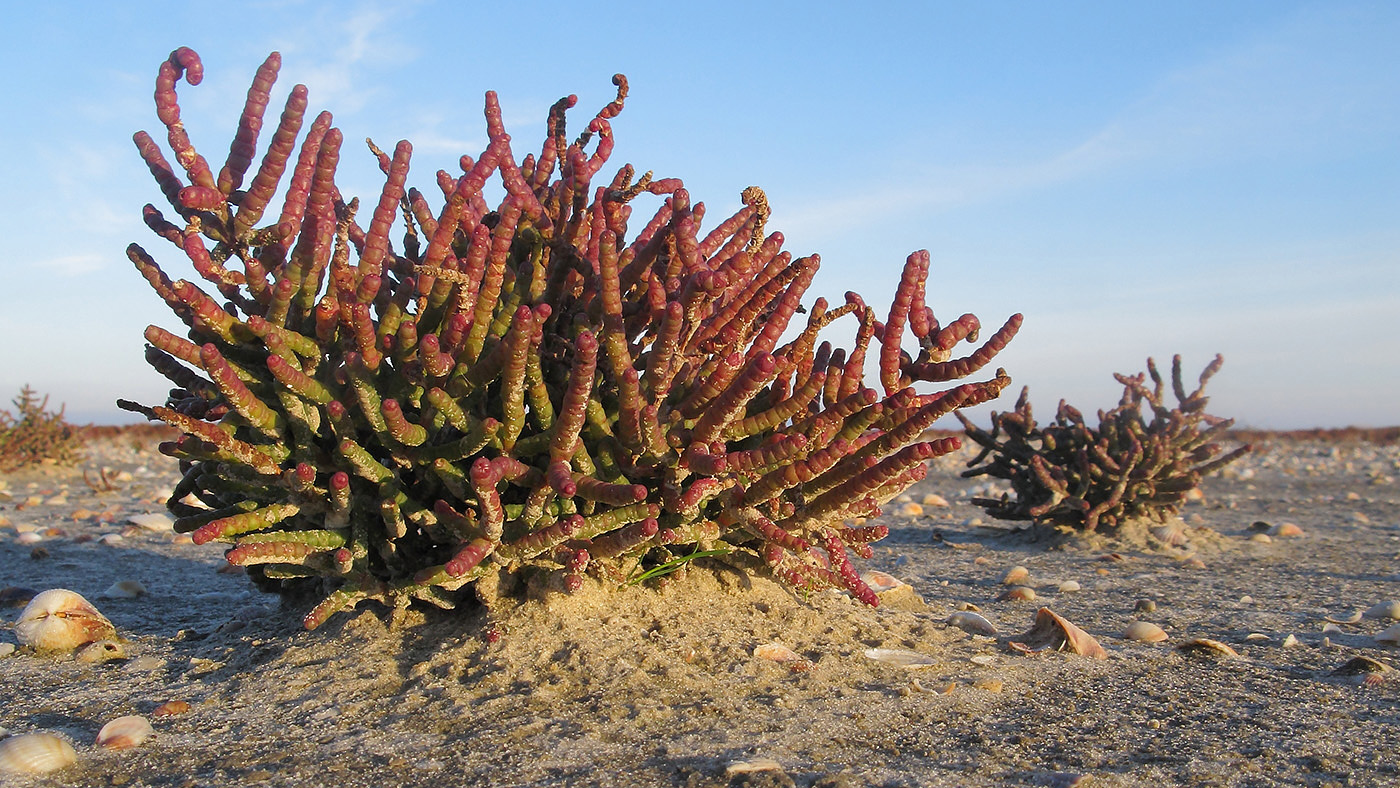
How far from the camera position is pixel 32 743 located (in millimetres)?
2156

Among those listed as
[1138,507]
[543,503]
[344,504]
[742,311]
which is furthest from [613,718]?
[1138,507]

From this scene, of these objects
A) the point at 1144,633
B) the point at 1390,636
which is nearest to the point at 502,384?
the point at 1144,633

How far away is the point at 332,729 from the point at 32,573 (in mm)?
3625

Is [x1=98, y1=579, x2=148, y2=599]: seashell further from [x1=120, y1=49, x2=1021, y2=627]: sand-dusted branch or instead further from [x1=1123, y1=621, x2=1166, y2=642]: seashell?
[x1=1123, y1=621, x2=1166, y2=642]: seashell

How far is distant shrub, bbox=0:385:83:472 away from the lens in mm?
11625

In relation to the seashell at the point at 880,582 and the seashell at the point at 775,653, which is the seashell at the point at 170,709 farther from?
the seashell at the point at 880,582

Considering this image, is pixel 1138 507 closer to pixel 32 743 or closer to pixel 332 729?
pixel 332 729

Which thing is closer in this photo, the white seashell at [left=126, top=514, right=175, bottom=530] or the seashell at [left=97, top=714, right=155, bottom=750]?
the seashell at [left=97, top=714, right=155, bottom=750]

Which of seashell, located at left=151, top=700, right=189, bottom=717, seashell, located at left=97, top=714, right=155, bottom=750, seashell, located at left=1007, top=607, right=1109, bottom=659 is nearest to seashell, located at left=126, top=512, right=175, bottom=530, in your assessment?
seashell, located at left=151, top=700, right=189, bottom=717

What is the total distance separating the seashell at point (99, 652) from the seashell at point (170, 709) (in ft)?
2.52

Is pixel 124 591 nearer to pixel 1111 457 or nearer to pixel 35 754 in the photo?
pixel 35 754

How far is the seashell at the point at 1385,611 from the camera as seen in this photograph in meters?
3.86

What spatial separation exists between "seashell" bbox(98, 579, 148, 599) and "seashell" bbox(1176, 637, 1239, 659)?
4482mm

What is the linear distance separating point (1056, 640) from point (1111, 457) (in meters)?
4.05
